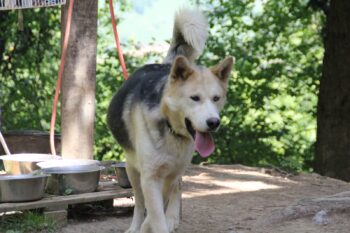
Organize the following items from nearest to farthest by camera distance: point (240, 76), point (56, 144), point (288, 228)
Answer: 1. point (288, 228)
2. point (56, 144)
3. point (240, 76)

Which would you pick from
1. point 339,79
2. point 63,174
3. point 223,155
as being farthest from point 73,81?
point 223,155

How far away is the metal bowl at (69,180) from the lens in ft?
15.2

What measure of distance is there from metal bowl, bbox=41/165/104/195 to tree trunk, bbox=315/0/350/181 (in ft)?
16.0

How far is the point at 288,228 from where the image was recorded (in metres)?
4.42

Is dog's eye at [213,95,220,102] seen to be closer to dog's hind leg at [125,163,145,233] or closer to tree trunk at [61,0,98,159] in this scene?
dog's hind leg at [125,163,145,233]

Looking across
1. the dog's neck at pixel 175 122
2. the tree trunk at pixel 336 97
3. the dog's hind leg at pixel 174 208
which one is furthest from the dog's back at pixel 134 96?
the tree trunk at pixel 336 97

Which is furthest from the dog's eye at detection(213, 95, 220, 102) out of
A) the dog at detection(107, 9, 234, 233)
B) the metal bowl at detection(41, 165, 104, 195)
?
the metal bowl at detection(41, 165, 104, 195)

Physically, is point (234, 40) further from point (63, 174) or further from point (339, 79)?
point (63, 174)

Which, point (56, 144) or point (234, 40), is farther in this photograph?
point (234, 40)

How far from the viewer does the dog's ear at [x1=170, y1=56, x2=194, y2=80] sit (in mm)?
3586

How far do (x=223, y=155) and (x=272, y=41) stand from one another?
2219 mm

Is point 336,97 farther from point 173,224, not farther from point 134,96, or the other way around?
point 134,96

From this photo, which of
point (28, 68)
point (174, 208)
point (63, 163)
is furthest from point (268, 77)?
point (174, 208)

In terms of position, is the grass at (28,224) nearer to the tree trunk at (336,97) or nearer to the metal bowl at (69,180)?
the metal bowl at (69,180)
